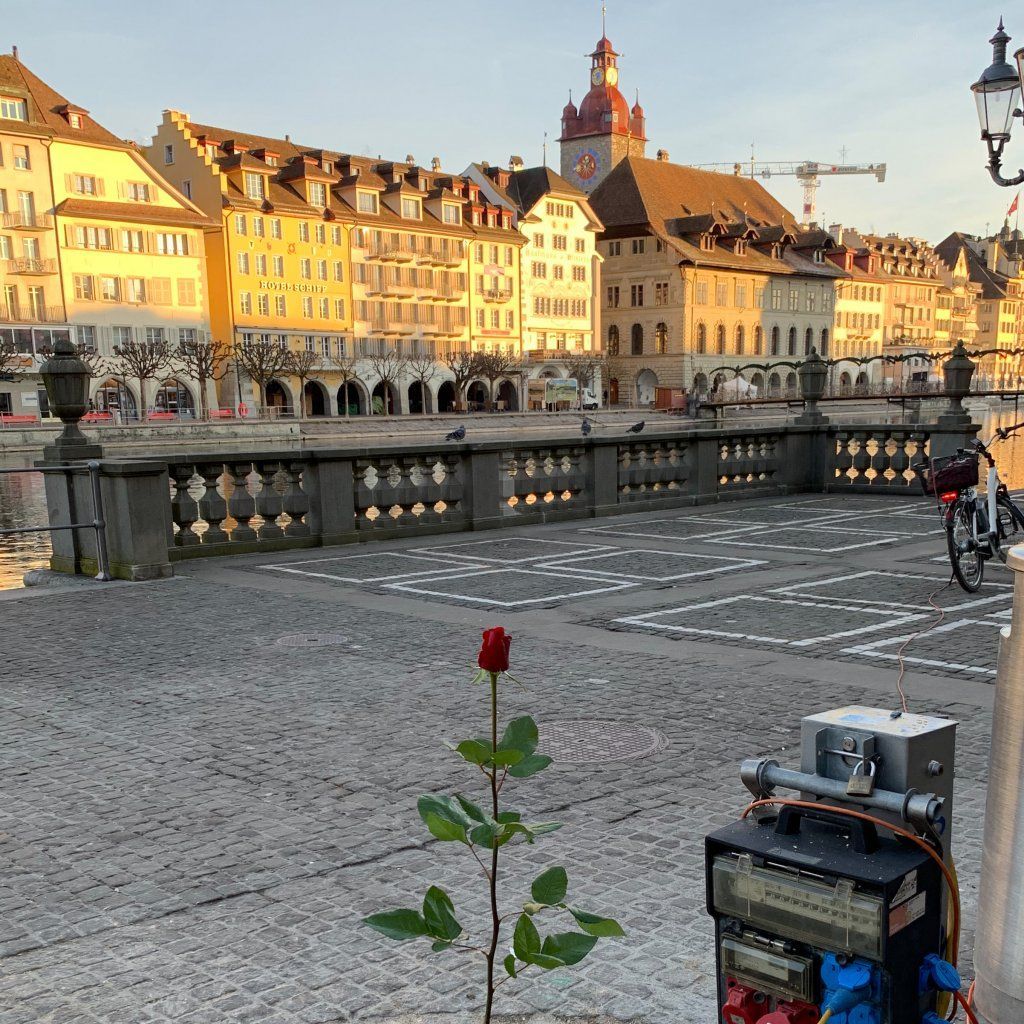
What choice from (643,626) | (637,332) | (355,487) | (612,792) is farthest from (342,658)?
(637,332)

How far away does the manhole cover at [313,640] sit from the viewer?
8.37 metres

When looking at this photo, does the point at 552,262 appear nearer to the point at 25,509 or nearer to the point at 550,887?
the point at 25,509

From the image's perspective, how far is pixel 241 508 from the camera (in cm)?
1337

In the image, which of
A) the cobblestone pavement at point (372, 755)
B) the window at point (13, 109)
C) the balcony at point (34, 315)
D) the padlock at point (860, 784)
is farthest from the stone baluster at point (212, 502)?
the window at point (13, 109)

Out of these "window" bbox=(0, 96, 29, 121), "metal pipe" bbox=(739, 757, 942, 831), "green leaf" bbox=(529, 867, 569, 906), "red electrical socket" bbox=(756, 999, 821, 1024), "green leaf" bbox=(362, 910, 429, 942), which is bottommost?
"red electrical socket" bbox=(756, 999, 821, 1024)

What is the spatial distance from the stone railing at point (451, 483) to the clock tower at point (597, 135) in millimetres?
97273

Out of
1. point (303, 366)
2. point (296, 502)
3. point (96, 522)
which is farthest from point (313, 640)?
point (303, 366)

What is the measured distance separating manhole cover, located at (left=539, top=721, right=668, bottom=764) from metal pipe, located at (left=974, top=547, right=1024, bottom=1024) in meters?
2.89

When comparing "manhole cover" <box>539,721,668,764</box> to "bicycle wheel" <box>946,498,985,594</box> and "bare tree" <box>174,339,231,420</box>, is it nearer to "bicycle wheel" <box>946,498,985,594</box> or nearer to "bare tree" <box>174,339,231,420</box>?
"bicycle wheel" <box>946,498,985,594</box>

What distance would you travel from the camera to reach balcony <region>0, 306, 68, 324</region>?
57.5 m

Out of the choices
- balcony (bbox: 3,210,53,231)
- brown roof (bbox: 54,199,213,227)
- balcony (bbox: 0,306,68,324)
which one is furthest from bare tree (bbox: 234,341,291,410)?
balcony (bbox: 3,210,53,231)

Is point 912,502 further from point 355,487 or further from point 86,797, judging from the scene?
point 86,797

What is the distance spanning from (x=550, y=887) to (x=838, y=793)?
2.31ft

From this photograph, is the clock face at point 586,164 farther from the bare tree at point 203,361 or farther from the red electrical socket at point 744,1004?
the red electrical socket at point 744,1004
